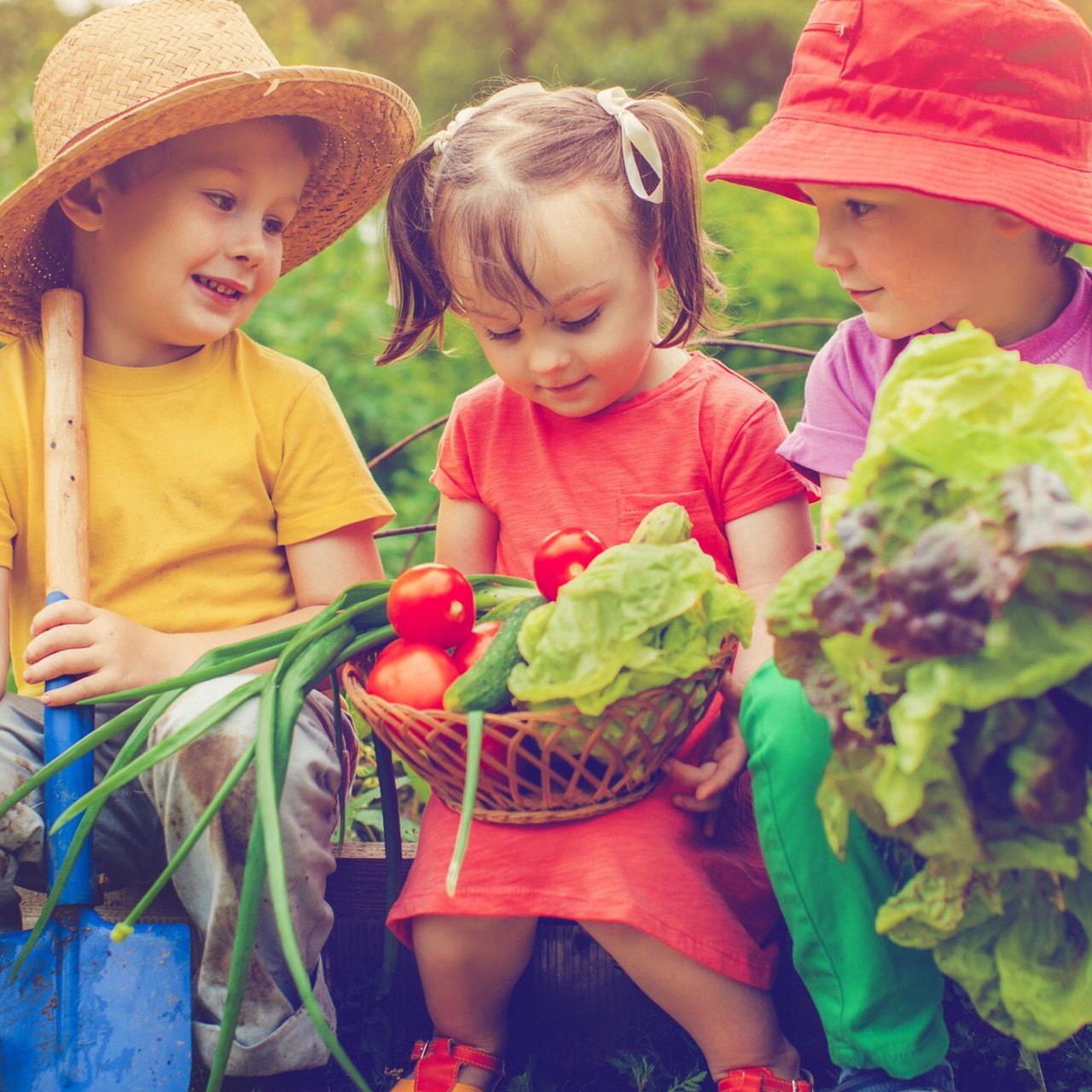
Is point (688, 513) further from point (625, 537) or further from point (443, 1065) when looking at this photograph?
point (443, 1065)

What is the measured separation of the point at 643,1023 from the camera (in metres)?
1.87

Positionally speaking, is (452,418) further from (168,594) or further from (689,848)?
(689,848)

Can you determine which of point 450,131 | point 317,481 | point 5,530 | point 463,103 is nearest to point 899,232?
point 450,131

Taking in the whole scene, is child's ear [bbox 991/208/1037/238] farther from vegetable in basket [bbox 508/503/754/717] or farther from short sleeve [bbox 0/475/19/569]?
short sleeve [bbox 0/475/19/569]

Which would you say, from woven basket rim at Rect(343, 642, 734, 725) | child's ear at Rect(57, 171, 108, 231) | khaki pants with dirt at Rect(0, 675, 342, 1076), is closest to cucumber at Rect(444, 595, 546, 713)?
woven basket rim at Rect(343, 642, 734, 725)

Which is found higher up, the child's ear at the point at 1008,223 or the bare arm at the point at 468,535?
the child's ear at the point at 1008,223

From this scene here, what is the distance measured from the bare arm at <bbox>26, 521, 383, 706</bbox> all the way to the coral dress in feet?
0.88

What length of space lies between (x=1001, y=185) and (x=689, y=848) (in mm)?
980

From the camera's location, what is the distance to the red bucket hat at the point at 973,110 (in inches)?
62.7

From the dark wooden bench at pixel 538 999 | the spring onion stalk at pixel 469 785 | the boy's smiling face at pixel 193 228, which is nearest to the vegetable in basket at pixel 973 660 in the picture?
the spring onion stalk at pixel 469 785

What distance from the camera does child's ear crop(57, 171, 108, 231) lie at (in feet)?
6.58

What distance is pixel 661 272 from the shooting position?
6.63 ft

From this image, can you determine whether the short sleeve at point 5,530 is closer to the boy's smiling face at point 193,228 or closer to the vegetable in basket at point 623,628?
the boy's smiling face at point 193,228

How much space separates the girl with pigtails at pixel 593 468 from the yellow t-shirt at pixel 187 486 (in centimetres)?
22
